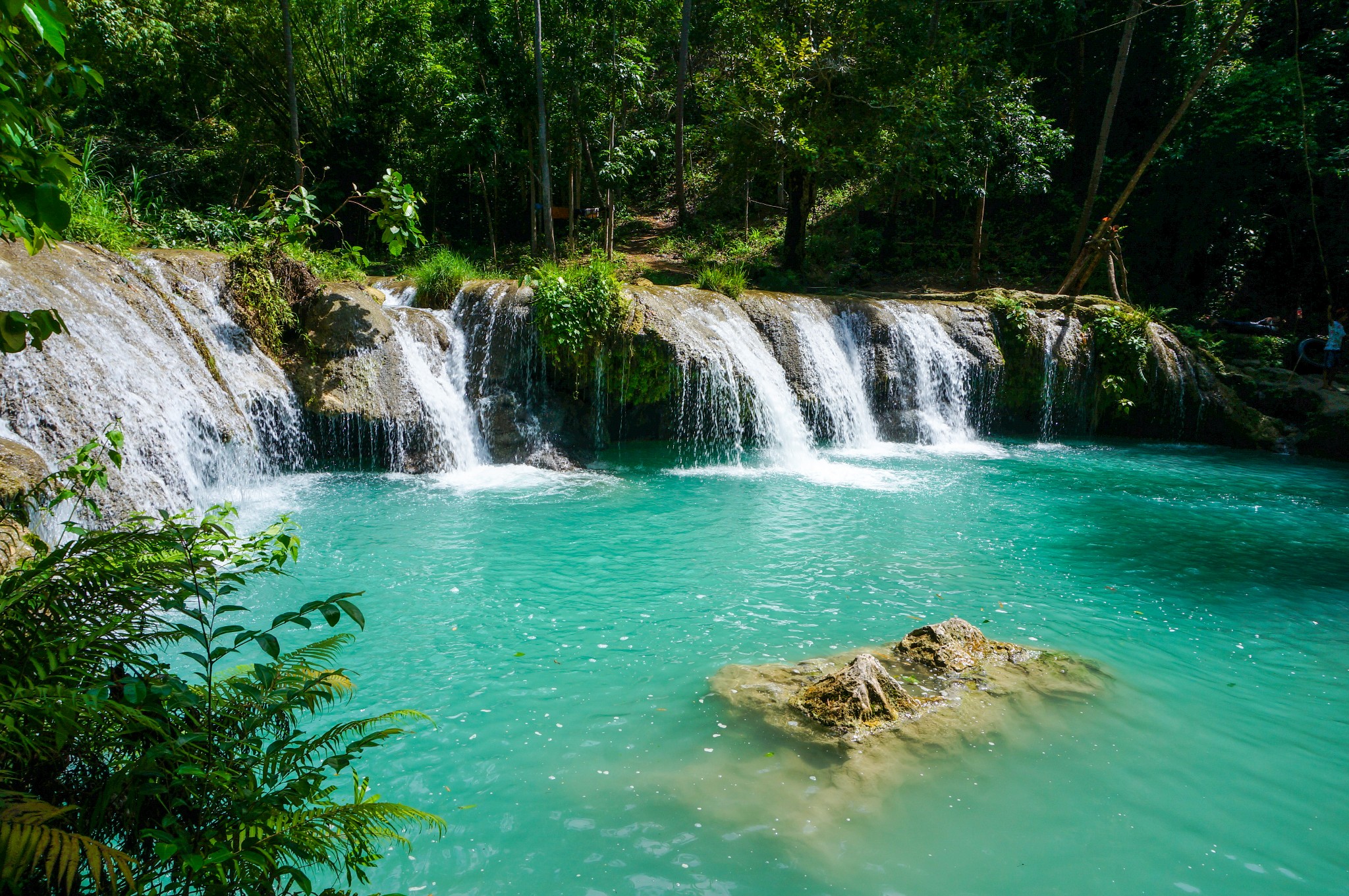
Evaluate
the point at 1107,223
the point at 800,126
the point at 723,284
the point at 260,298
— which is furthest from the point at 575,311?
the point at 1107,223

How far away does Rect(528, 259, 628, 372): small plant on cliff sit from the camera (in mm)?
11562

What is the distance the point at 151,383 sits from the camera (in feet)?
26.3

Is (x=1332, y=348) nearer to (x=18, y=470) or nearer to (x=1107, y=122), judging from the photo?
(x=1107, y=122)

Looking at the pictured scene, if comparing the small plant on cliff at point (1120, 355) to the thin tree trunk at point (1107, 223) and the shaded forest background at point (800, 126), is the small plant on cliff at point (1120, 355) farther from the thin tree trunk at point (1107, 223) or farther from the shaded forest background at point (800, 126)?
the shaded forest background at point (800, 126)

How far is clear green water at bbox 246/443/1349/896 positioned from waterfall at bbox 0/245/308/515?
797 mm

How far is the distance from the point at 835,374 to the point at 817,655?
8.74 meters

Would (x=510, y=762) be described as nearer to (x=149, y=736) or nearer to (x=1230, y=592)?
(x=149, y=736)

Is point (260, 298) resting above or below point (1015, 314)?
below

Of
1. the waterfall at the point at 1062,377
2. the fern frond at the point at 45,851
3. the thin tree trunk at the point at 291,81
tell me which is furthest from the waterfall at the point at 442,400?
the waterfall at the point at 1062,377

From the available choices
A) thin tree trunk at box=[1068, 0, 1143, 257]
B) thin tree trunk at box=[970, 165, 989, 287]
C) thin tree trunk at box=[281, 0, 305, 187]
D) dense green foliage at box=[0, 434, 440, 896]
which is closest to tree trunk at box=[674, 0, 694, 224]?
thin tree trunk at box=[970, 165, 989, 287]

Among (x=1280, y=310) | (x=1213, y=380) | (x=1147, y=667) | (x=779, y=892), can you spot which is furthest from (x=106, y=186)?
(x=1280, y=310)

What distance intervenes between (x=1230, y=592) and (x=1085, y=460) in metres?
6.30

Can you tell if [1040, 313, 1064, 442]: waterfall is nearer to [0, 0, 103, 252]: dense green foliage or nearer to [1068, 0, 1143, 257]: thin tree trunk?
[1068, 0, 1143, 257]: thin tree trunk

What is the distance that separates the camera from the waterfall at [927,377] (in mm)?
13984
